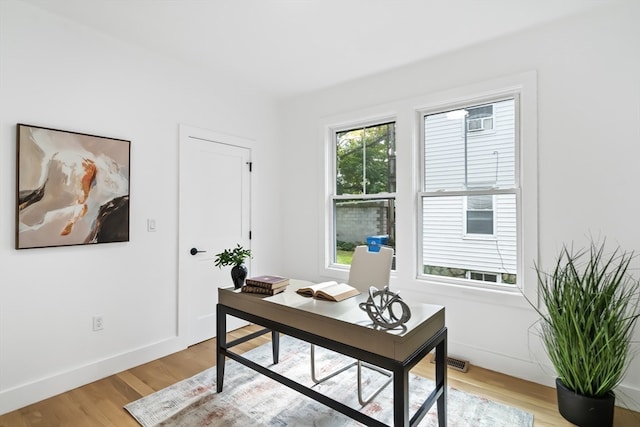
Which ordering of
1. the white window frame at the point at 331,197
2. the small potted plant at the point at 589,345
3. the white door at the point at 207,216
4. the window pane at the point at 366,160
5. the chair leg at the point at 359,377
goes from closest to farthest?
the small potted plant at the point at 589,345 < the chair leg at the point at 359,377 < the white door at the point at 207,216 < the window pane at the point at 366,160 < the white window frame at the point at 331,197

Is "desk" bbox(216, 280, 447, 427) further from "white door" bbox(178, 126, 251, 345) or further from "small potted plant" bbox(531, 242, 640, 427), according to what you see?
"white door" bbox(178, 126, 251, 345)

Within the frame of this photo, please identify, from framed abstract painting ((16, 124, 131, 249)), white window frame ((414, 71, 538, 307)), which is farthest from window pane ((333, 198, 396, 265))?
framed abstract painting ((16, 124, 131, 249))

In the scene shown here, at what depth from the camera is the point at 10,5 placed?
217 centimetres

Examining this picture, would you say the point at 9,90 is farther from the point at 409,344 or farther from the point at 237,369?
the point at 409,344

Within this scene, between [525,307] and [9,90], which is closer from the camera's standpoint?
[9,90]

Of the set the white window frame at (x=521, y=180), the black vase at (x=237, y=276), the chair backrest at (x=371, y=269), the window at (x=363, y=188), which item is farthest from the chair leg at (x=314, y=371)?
the window at (x=363, y=188)

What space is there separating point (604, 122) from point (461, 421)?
2.21 metres

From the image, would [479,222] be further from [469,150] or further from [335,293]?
[335,293]

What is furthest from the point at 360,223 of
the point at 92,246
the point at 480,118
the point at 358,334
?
the point at 92,246

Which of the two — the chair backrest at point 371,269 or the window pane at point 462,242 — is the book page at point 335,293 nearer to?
the chair backrest at point 371,269

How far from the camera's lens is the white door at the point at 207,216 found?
3152mm

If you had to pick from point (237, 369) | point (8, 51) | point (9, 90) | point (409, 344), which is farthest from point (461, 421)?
point (8, 51)

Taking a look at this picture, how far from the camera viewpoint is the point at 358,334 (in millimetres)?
1584

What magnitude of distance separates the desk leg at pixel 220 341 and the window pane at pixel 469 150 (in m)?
2.13
